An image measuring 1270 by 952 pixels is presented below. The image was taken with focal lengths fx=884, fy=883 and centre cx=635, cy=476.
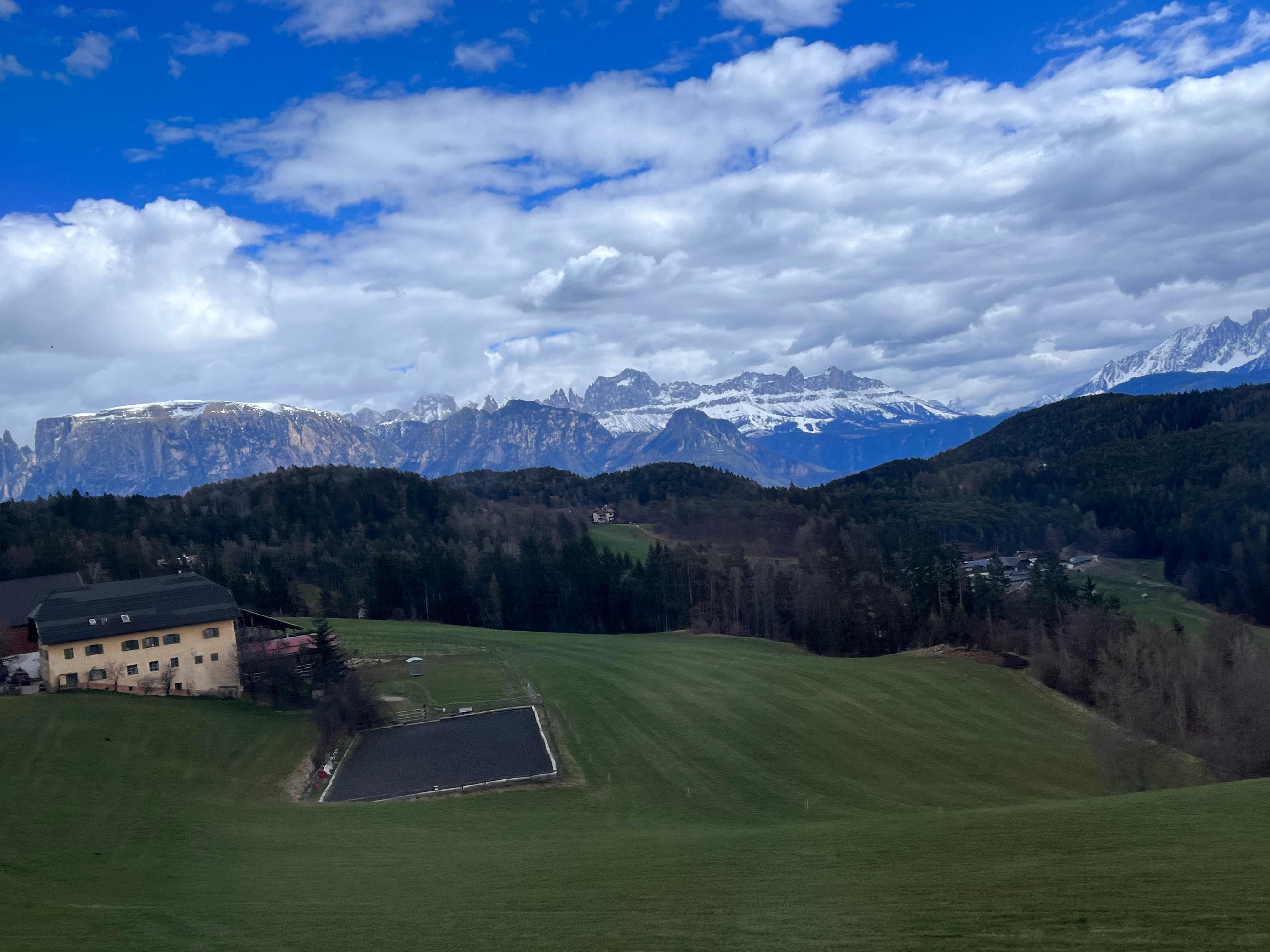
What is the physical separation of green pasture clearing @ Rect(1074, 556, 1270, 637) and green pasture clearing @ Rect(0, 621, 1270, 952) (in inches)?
2063

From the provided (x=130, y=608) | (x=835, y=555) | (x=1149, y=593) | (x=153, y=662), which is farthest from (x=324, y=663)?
(x=1149, y=593)

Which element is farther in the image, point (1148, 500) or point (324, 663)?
point (1148, 500)

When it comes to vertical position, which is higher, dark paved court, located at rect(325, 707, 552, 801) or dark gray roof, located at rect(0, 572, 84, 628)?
dark gray roof, located at rect(0, 572, 84, 628)

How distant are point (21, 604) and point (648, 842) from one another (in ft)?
179

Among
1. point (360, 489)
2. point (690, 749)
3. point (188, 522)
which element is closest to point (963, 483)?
point (360, 489)

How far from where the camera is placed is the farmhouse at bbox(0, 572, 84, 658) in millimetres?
50781

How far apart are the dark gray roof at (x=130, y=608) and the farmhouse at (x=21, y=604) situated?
4.01 meters

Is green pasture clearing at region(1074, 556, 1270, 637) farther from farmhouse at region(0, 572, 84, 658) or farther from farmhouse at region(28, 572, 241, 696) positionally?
farmhouse at region(0, 572, 84, 658)

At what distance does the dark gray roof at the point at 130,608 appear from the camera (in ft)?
149

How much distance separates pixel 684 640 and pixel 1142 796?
55.3 m

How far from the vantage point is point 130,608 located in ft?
156

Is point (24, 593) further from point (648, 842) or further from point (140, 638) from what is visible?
point (648, 842)

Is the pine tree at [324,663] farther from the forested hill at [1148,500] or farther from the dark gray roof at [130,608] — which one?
the forested hill at [1148,500]

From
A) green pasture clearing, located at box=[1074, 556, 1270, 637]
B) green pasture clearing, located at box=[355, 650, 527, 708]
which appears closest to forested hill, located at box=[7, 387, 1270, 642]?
green pasture clearing, located at box=[1074, 556, 1270, 637]
